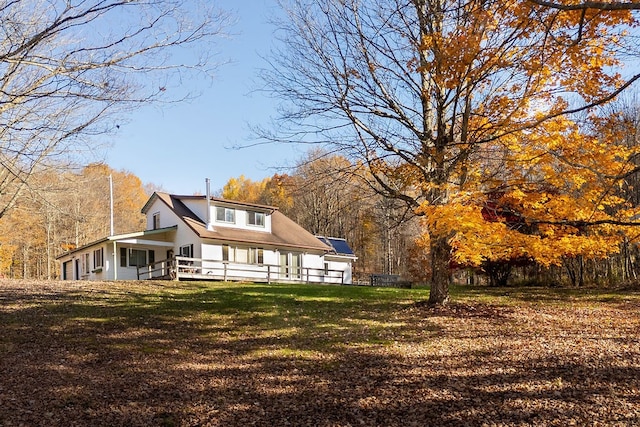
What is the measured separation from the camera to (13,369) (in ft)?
24.8

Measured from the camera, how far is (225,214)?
90.5ft

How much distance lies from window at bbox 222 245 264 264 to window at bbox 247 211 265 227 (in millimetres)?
1787

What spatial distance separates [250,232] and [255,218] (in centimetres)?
103

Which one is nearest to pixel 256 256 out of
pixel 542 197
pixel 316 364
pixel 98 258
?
pixel 98 258

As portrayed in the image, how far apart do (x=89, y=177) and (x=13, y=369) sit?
16.4 feet

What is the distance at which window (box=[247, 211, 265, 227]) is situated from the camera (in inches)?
1128

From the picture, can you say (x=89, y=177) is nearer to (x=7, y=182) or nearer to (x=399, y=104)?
(x=7, y=182)

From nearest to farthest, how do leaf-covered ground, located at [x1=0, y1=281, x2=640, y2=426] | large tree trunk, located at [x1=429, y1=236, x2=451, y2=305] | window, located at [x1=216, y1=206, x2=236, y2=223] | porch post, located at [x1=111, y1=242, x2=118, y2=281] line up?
leaf-covered ground, located at [x1=0, y1=281, x2=640, y2=426], large tree trunk, located at [x1=429, y1=236, x2=451, y2=305], porch post, located at [x1=111, y1=242, x2=118, y2=281], window, located at [x1=216, y1=206, x2=236, y2=223]

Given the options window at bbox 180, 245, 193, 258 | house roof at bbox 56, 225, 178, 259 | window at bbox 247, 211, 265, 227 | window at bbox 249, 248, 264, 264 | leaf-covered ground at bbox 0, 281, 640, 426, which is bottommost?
leaf-covered ground at bbox 0, 281, 640, 426

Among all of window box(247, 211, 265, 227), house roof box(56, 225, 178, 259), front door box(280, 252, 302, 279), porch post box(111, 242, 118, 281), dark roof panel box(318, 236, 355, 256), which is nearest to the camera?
house roof box(56, 225, 178, 259)

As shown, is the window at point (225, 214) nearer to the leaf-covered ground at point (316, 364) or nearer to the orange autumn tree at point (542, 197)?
the leaf-covered ground at point (316, 364)

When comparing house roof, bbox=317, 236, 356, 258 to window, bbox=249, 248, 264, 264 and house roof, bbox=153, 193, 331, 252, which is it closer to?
house roof, bbox=153, 193, 331, 252

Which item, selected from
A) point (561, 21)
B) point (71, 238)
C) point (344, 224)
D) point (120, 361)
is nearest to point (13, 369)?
point (120, 361)

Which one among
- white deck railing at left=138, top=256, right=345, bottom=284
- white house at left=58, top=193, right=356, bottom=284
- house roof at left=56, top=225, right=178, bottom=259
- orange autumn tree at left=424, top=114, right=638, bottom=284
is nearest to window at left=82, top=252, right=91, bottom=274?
white house at left=58, top=193, right=356, bottom=284
